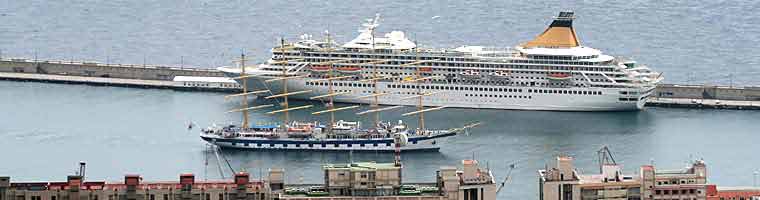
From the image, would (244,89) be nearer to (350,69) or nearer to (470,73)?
(350,69)

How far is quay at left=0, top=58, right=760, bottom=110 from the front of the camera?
96812 mm

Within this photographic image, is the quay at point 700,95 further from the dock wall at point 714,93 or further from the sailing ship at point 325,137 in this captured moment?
the sailing ship at point 325,137

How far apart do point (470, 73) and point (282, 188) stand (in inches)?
1249

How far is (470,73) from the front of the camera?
322 ft

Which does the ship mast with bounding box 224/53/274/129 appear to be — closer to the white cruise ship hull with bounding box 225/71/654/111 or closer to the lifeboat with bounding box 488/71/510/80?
the white cruise ship hull with bounding box 225/71/654/111

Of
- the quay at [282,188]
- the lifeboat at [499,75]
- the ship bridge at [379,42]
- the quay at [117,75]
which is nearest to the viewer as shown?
the quay at [282,188]

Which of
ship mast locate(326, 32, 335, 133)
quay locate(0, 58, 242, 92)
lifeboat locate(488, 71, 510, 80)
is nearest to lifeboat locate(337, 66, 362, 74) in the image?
ship mast locate(326, 32, 335, 133)

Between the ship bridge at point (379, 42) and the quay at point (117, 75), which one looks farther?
the quay at point (117, 75)

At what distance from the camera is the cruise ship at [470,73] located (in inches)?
3819

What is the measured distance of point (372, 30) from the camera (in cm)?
10000

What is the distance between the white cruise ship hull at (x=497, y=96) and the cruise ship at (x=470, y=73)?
0.09 feet

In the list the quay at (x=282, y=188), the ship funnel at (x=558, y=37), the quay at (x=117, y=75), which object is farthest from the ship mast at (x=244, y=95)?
the quay at (x=282, y=188)

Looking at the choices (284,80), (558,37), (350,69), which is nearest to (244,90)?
(284,80)

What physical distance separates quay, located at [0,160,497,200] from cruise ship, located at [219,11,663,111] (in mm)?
29964
